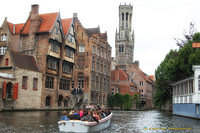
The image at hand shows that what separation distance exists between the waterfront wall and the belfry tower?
110 metres

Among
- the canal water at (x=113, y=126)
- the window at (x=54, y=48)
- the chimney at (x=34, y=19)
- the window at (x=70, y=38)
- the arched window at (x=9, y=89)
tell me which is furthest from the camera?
the window at (x=70, y=38)

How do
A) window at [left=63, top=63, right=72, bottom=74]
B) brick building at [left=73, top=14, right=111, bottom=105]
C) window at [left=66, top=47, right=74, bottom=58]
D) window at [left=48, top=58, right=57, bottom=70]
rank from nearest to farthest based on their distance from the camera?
window at [left=48, top=58, right=57, bottom=70]
window at [left=63, top=63, right=72, bottom=74]
window at [left=66, top=47, right=74, bottom=58]
brick building at [left=73, top=14, right=111, bottom=105]

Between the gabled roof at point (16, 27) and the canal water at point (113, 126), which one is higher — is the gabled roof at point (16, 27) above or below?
above

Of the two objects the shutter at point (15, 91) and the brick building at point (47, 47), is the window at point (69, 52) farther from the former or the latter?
the shutter at point (15, 91)

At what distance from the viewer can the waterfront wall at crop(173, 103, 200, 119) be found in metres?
32.4

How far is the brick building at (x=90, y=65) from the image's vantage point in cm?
6272

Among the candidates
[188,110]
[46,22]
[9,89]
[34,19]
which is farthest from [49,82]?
[188,110]

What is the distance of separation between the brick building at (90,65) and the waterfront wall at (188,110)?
79.0ft

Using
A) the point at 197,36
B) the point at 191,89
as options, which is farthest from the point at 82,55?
the point at 191,89

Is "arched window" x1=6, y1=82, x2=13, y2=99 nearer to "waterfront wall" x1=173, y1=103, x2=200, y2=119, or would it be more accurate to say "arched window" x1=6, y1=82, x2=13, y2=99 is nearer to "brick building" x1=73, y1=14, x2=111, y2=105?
"brick building" x1=73, y1=14, x2=111, y2=105

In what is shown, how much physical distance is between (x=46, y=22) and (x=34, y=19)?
215 centimetres

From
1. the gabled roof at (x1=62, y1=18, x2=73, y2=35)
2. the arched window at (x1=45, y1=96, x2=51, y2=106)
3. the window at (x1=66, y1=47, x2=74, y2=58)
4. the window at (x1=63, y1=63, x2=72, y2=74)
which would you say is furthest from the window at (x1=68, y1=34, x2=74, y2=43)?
the arched window at (x1=45, y1=96, x2=51, y2=106)

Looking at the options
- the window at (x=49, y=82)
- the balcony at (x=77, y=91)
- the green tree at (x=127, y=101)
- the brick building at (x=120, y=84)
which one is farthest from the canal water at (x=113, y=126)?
the brick building at (x=120, y=84)

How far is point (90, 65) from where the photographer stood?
2489 inches
